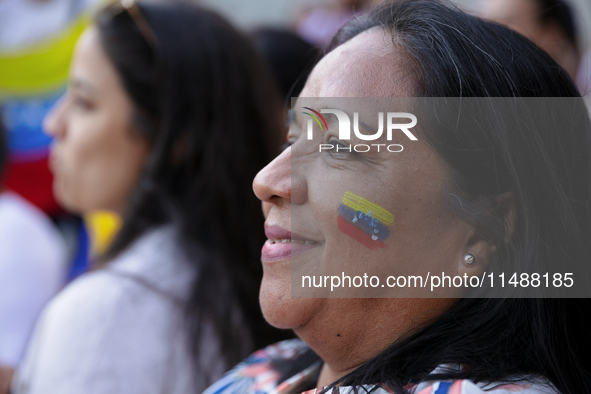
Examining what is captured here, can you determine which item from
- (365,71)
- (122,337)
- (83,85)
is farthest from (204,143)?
(365,71)

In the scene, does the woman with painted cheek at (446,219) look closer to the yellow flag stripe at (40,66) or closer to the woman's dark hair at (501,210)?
the woman's dark hair at (501,210)

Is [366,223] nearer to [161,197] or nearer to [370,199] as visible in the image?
[370,199]

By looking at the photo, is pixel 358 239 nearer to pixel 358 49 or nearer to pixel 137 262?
pixel 358 49

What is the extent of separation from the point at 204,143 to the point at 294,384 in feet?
3.41

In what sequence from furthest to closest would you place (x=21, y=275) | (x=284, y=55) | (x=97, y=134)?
(x=284, y=55) < (x=21, y=275) < (x=97, y=134)

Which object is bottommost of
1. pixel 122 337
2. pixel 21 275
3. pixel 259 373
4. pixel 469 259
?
pixel 21 275

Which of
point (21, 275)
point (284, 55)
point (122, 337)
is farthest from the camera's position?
point (284, 55)

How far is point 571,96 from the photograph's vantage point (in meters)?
1.31

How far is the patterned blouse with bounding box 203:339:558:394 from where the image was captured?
3.45 feet

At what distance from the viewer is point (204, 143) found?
2.17 m

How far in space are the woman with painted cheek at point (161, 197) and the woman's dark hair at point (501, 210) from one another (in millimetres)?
869

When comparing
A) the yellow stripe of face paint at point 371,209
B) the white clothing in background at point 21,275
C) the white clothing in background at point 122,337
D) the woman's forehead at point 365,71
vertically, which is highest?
the woman's forehead at point 365,71

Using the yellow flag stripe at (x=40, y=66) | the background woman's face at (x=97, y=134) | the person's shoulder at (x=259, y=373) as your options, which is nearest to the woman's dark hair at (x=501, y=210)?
the person's shoulder at (x=259, y=373)

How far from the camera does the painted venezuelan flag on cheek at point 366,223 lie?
3.89ft
